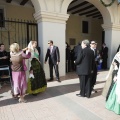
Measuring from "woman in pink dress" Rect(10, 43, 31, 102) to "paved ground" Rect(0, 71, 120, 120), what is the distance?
0.37 meters

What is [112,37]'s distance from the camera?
9.67 m

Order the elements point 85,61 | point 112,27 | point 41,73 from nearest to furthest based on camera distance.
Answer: point 85,61
point 41,73
point 112,27

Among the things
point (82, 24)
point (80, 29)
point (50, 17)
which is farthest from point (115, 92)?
point (82, 24)

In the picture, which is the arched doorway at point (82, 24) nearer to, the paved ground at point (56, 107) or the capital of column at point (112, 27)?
the capital of column at point (112, 27)

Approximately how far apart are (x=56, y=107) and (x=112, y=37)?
6.98 metres

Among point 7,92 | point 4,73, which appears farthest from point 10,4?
point 7,92

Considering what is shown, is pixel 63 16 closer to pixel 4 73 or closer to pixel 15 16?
pixel 4 73

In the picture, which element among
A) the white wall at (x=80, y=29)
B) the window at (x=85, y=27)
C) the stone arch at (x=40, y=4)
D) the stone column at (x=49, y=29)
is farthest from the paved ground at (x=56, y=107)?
the window at (x=85, y=27)

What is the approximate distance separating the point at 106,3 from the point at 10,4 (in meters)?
5.85

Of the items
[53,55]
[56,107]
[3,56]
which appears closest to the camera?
[56,107]

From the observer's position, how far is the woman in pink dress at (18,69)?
4074mm

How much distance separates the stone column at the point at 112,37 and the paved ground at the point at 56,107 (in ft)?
16.9

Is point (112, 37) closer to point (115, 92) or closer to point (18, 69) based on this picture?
point (115, 92)

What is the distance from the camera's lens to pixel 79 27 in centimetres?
1337
